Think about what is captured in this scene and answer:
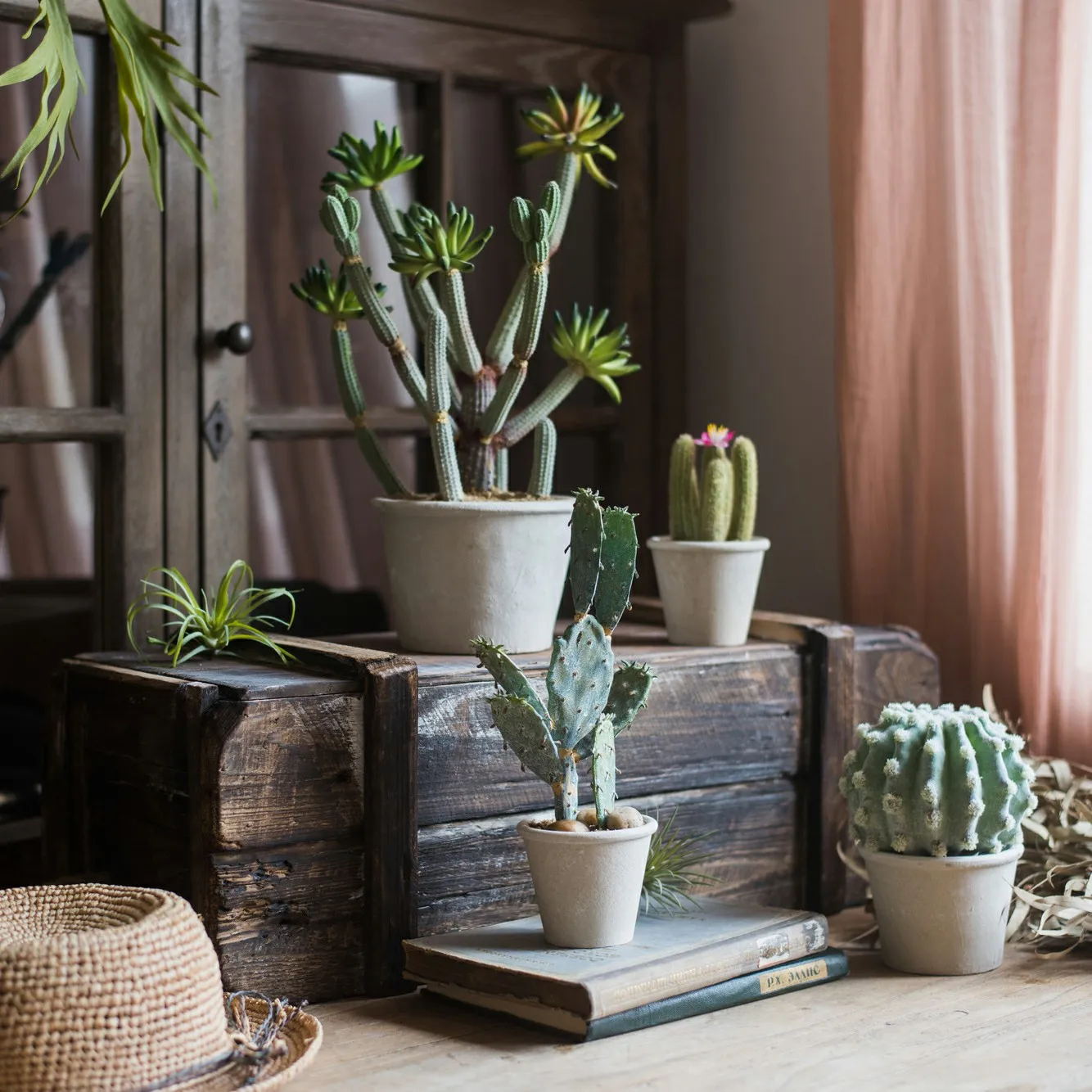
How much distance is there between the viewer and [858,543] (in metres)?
1.86

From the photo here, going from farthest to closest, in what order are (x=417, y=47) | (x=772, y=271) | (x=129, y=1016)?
(x=772, y=271) → (x=417, y=47) → (x=129, y=1016)

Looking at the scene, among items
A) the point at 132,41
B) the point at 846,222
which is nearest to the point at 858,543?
the point at 846,222

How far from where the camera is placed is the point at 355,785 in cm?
133

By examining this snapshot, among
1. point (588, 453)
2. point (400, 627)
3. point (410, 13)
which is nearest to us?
point (400, 627)

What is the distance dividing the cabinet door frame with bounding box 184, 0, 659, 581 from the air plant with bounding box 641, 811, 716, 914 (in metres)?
0.56

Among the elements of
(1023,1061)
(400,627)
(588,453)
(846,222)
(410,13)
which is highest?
(410,13)

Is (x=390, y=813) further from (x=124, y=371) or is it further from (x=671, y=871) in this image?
(x=124, y=371)

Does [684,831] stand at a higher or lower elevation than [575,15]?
lower

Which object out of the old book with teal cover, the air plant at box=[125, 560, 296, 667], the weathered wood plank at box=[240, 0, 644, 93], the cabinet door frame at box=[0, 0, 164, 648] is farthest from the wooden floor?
the weathered wood plank at box=[240, 0, 644, 93]

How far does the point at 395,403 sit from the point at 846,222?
0.59 metres

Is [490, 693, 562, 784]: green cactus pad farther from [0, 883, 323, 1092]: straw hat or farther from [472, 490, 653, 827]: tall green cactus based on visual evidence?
[0, 883, 323, 1092]: straw hat

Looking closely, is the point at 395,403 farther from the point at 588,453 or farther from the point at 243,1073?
the point at 243,1073

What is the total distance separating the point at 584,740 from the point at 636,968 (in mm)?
196

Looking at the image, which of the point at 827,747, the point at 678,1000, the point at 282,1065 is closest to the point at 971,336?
the point at 827,747
